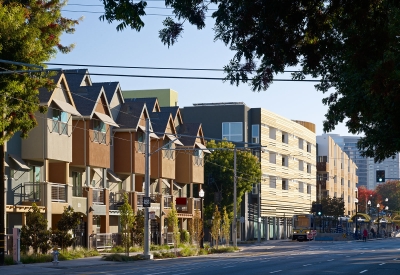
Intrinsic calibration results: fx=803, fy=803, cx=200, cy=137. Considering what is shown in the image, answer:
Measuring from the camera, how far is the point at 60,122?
46.9m

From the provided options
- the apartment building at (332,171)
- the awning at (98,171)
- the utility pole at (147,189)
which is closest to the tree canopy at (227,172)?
the awning at (98,171)

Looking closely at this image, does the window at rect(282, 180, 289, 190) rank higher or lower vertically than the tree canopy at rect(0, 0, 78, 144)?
lower

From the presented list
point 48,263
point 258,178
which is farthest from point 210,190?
point 48,263

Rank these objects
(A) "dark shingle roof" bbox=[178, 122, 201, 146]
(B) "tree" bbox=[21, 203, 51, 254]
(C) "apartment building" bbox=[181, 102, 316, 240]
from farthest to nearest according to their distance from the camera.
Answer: (C) "apartment building" bbox=[181, 102, 316, 240] → (A) "dark shingle roof" bbox=[178, 122, 201, 146] → (B) "tree" bbox=[21, 203, 51, 254]

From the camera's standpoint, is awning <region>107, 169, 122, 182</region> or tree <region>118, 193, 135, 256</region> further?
awning <region>107, 169, 122, 182</region>

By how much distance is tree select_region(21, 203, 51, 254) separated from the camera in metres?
41.1

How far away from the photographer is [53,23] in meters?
35.4

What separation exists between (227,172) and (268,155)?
794 inches

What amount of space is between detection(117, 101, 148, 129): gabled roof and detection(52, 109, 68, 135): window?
1021cm

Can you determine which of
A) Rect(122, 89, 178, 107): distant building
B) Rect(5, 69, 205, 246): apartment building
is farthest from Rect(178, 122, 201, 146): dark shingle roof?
Rect(122, 89, 178, 107): distant building

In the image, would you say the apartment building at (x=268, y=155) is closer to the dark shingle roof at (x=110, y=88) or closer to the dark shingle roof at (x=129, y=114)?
the dark shingle roof at (x=129, y=114)

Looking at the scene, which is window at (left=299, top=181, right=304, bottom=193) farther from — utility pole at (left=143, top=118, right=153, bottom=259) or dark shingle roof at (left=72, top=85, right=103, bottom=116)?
utility pole at (left=143, top=118, right=153, bottom=259)

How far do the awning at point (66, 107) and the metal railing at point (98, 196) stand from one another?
19.7ft

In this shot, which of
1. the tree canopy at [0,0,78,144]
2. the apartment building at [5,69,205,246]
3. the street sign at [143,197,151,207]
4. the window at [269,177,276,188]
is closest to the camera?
the tree canopy at [0,0,78,144]
